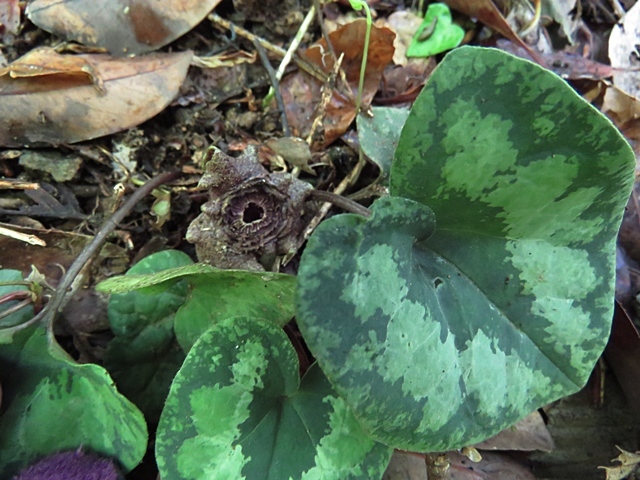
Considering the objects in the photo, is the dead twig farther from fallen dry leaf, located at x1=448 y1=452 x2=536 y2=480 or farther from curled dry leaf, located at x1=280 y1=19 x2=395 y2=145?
fallen dry leaf, located at x1=448 y1=452 x2=536 y2=480

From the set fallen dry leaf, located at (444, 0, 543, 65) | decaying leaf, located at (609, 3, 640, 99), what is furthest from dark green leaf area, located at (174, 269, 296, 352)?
decaying leaf, located at (609, 3, 640, 99)

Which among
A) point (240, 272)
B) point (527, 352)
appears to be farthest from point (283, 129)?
point (527, 352)

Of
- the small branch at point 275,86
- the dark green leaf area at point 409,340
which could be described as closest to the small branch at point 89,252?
the small branch at point 275,86

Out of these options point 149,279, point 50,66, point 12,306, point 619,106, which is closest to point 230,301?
point 149,279

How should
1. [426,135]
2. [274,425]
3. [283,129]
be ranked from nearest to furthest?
[426,135] → [274,425] → [283,129]

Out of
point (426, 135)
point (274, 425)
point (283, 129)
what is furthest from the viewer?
point (283, 129)

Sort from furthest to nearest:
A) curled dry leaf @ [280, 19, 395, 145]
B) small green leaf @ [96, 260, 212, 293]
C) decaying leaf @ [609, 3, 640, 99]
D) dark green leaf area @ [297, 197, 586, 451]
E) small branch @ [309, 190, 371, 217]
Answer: decaying leaf @ [609, 3, 640, 99]
curled dry leaf @ [280, 19, 395, 145]
small branch @ [309, 190, 371, 217]
small green leaf @ [96, 260, 212, 293]
dark green leaf area @ [297, 197, 586, 451]

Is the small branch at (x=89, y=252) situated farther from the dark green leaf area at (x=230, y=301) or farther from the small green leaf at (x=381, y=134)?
the small green leaf at (x=381, y=134)

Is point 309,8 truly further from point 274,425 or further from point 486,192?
point 274,425
